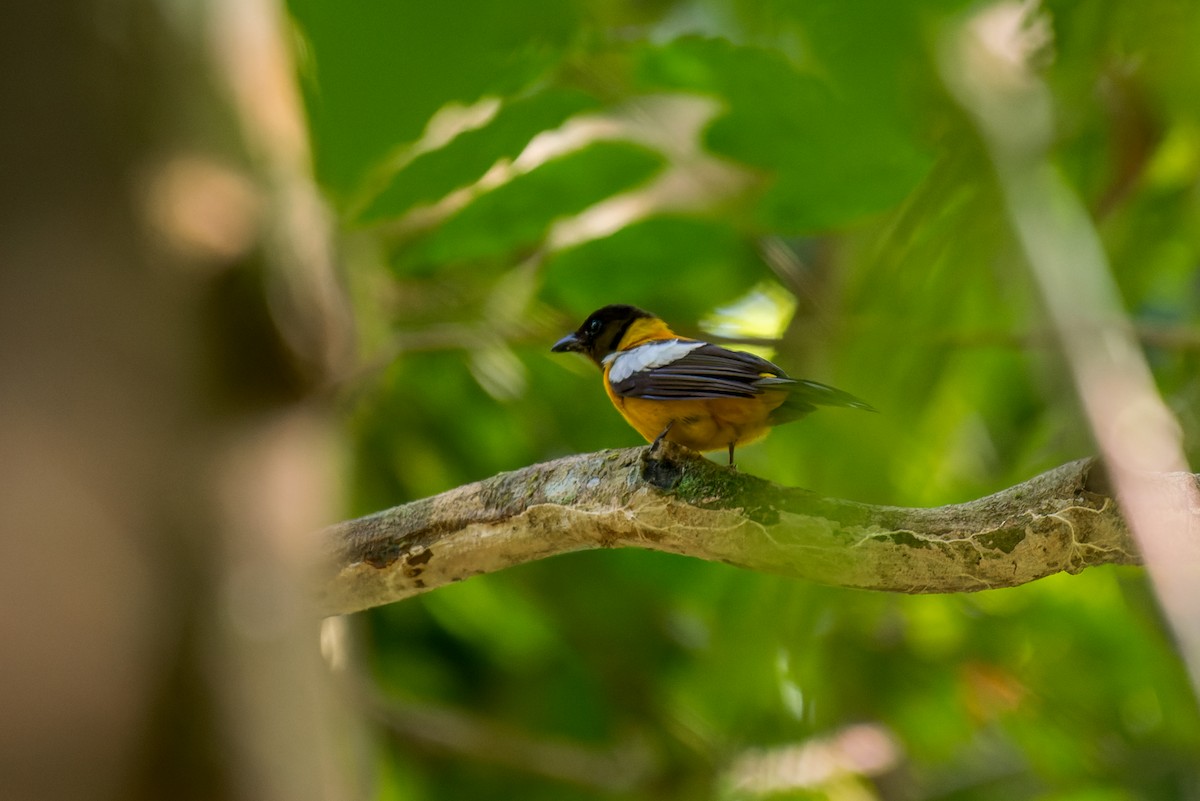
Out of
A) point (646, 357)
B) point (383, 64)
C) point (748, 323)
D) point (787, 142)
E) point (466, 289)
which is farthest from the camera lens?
point (466, 289)

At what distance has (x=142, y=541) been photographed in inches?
22.4

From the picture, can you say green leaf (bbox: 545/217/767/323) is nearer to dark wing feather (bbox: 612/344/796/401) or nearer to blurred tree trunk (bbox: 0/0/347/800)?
dark wing feather (bbox: 612/344/796/401)

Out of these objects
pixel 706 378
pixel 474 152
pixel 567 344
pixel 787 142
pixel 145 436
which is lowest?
pixel 145 436

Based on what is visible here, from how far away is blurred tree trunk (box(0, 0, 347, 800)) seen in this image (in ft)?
1.73

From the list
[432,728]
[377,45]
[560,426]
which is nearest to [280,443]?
[377,45]

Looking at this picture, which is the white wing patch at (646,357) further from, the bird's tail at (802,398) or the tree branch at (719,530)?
the tree branch at (719,530)

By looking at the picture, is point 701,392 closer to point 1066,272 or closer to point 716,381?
point 716,381

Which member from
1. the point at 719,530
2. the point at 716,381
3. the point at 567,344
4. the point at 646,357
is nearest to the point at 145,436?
the point at 719,530

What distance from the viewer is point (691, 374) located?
2143 millimetres

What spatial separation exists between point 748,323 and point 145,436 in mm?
1339

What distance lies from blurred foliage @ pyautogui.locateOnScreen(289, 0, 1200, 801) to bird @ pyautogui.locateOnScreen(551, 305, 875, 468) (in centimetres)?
9

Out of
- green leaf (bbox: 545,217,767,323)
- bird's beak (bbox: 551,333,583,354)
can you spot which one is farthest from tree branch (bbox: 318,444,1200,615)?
bird's beak (bbox: 551,333,583,354)

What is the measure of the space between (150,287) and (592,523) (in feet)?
3.67

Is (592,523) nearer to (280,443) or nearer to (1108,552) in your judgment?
(1108,552)
